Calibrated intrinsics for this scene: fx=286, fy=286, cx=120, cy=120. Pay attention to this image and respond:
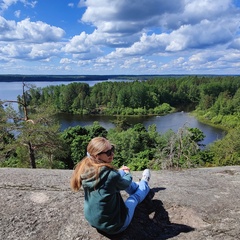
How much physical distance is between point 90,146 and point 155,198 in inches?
78.1

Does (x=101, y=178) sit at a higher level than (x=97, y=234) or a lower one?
higher

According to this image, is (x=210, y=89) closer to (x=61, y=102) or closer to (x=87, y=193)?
(x=61, y=102)

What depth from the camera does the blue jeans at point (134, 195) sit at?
3899 mm

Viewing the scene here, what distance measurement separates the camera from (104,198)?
340 cm

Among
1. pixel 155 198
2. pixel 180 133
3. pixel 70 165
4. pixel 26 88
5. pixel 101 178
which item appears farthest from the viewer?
pixel 70 165

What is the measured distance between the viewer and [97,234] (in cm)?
374

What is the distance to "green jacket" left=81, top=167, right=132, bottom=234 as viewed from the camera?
3.37m

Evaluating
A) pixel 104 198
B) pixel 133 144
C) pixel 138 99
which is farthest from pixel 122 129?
pixel 104 198

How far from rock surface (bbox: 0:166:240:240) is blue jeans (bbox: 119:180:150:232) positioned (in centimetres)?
20

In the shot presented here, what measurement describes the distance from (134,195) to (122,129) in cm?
5410

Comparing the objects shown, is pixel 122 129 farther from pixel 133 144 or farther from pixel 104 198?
pixel 104 198

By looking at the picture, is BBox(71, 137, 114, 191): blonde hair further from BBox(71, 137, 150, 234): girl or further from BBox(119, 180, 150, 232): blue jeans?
BBox(119, 180, 150, 232): blue jeans

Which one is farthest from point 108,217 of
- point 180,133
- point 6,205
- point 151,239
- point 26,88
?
point 26,88

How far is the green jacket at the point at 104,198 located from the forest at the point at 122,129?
9749mm
